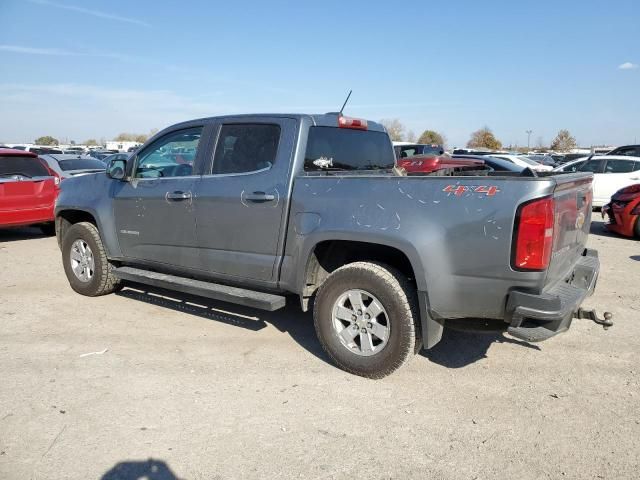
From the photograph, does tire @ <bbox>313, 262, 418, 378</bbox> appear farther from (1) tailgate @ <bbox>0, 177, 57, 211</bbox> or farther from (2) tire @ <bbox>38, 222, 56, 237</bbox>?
(2) tire @ <bbox>38, 222, 56, 237</bbox>

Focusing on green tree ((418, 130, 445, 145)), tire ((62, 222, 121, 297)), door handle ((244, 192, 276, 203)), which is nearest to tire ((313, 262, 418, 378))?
door handle ((244, 192, 276, 203))

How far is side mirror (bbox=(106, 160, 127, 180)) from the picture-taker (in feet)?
16.5

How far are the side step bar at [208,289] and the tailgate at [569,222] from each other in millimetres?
1991

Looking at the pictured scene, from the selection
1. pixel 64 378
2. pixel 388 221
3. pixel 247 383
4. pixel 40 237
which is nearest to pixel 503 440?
pixel 388 221

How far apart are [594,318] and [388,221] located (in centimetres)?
164

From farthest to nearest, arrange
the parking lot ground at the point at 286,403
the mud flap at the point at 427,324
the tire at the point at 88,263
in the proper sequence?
the tire at the point at 88,263
the mud flap at the point at 427,324
the parking lot ground at the point at 286,403

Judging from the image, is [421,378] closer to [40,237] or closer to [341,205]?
[341,205]

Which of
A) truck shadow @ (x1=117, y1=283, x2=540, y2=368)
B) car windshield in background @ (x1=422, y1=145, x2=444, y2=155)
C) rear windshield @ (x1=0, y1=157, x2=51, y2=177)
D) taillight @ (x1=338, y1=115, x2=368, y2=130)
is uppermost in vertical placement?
car windshield in background @ (x1=422, y1=145, x2=444, y2=155)

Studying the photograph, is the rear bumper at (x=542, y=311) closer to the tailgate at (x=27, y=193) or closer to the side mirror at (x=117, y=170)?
the side mirror at (x=117, y=170)

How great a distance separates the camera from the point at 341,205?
358cm

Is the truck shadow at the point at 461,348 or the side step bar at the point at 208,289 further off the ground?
the side step bar at the point at 208,289

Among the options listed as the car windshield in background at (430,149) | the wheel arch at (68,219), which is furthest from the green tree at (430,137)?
the wheel arch at (68,219)

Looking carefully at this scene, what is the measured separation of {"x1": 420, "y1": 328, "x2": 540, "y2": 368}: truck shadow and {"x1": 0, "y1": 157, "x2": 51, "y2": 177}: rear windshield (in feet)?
26.3

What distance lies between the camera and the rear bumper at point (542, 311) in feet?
9.70
